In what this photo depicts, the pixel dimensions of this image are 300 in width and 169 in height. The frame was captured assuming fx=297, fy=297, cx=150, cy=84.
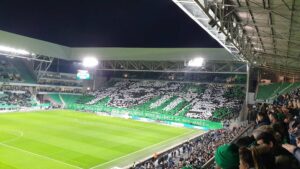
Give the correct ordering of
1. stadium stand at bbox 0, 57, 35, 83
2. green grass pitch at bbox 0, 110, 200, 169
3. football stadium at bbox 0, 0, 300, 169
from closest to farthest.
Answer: green grass pitch at bbox 0, 110, 200, 169, football stadium at bbox 0, 0, 300, 169, stadium stand at bbox 0, 57, 35, 83

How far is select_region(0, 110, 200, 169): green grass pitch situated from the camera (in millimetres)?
19109

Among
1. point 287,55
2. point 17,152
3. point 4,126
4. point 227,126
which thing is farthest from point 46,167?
point 227,126

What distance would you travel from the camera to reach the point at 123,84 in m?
58.2

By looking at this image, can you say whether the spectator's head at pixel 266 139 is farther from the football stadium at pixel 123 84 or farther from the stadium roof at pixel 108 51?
the stadium roof at pixel 108 51

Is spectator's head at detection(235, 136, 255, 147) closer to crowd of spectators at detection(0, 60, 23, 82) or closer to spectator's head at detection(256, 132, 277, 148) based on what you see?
spectator's head at detection(256, 132, 277, 148)

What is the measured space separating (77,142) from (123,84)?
33.6 metres

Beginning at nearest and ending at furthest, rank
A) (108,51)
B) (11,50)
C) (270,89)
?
(270,89)
(11,50)
(108,51)

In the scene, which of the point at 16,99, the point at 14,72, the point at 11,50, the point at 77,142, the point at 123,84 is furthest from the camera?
the point at 123,84

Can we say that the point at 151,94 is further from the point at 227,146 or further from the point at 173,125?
the point at 227,146

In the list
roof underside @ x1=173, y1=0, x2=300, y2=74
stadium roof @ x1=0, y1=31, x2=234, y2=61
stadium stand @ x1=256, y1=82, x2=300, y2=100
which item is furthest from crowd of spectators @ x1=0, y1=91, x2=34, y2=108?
Answer: roof underside @ x1=173, y1=0, x2=300, y2=74

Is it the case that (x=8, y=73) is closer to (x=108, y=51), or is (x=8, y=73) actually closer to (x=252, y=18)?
(x=108, y=51)

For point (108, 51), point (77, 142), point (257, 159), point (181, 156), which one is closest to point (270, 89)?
point (181, 156)

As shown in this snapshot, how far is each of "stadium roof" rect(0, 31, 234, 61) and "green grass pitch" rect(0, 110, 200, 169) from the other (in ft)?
42.4

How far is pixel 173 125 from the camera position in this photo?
126 feet
